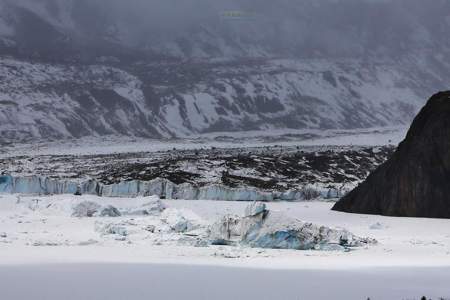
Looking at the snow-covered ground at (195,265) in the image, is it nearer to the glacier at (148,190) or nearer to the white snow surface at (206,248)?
the white snow surface at (206,248)

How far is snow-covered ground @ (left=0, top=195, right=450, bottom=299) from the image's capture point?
18125 mm

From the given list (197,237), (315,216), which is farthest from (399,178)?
(197,237)

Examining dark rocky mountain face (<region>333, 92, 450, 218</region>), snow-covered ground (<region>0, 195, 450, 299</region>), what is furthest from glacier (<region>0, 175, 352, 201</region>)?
snow-covered ground (<region>0, 195, 450, 299</region>)

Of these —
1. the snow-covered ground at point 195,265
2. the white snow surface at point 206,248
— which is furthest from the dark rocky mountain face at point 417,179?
the snow-covered ground at point 195,265

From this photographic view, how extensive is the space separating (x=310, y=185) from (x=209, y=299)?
1943 inches

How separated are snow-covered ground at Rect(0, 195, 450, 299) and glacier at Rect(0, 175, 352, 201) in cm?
2398

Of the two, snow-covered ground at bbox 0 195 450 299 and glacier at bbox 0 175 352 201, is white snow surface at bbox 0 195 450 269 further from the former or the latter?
glacier at bbox 0 175 352 201

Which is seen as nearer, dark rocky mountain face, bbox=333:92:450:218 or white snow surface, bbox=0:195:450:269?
white snow surface, bbox=0:195:450:269

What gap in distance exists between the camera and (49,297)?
17000 millimetres

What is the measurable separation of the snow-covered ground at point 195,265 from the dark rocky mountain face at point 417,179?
177 inches

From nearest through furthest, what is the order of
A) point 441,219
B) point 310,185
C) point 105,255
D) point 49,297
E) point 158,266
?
point 49,297, point 158,266, point 105,255, point 441,219, point 310,185

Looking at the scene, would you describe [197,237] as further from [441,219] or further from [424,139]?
[424,139]

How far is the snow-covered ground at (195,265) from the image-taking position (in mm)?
18125

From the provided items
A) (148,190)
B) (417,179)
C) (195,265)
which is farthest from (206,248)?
(148,190)
